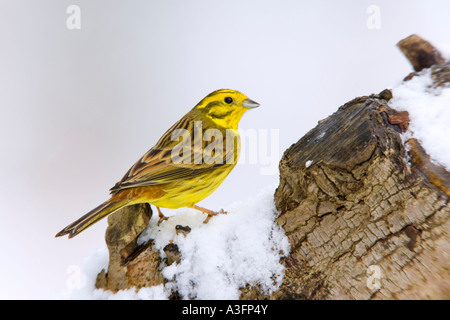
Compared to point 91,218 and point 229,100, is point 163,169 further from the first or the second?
point 229,100

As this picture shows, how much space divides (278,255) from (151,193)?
0.75 meters

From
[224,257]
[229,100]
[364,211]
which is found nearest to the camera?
[364,211]

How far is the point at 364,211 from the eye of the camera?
1460mm

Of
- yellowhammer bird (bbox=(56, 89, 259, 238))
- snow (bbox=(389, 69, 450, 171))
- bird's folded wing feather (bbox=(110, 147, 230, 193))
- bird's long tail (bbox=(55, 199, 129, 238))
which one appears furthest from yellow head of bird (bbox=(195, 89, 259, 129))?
snow (bbox=(389, 69, 450, 171))

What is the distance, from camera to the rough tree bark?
54.1 inches

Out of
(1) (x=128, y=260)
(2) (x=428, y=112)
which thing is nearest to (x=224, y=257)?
(1) (x=128, y=260)

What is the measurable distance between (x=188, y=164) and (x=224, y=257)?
66 cm

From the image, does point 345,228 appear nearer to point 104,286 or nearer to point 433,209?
point 433,209

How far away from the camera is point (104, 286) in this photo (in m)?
1.88

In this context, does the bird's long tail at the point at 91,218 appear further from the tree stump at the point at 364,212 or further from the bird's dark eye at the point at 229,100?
the bird's dark eye at the point at 229,100

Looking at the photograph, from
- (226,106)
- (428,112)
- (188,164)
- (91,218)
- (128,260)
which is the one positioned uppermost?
(428,112)

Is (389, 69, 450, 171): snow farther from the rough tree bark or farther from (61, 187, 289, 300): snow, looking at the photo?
(61, 187, 289, 300): snow

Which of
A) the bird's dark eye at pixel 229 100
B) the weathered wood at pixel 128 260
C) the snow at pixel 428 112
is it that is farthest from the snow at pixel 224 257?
the bird's dark eye at pixel 229 100
